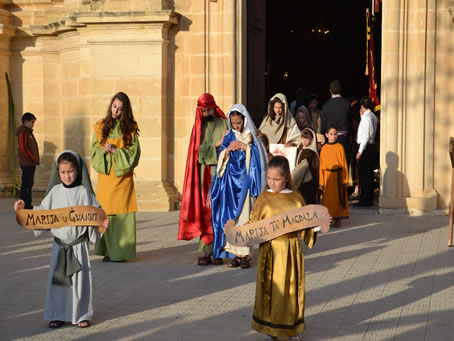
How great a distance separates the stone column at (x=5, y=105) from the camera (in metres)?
14.7

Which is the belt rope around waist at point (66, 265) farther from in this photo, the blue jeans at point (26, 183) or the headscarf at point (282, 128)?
the blue jeans at point (26, 183)

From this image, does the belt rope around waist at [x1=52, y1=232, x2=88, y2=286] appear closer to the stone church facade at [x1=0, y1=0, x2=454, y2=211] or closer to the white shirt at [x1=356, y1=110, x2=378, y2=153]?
the stone church facade at [x1=0, y1=0, x2=454, y2=211]

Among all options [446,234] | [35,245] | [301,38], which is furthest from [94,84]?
[301,38]

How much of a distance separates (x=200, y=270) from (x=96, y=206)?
7.89ft

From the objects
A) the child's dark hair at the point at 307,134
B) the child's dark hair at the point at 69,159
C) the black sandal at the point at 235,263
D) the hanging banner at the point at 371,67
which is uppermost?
the hanging banner at the point at 371,67

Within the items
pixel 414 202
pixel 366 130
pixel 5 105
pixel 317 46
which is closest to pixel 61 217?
pixel 414 202

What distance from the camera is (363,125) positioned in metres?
13.0

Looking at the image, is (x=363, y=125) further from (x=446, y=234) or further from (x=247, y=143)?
(x=247, y=143)

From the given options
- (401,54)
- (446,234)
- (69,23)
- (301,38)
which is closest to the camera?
(446,234)

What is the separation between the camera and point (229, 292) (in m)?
7.07

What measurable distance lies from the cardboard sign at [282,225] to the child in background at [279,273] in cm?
12

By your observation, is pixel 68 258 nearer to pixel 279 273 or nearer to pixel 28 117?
pixel 279 273

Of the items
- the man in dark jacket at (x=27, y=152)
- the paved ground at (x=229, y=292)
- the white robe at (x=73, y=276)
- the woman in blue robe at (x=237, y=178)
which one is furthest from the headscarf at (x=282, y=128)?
the white robe at (x=73, y=276)

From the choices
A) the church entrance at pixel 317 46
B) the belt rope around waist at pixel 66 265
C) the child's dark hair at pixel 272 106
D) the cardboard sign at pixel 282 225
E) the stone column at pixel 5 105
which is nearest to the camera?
the cardboard sign at pixel 282 225
